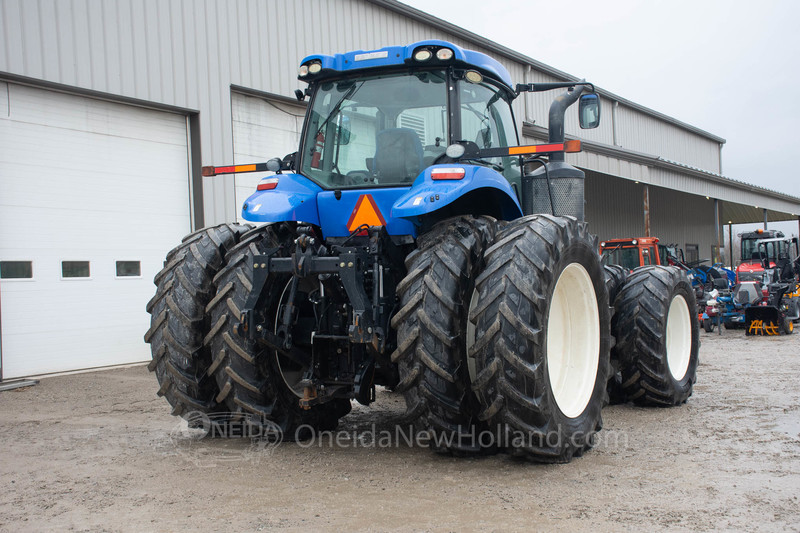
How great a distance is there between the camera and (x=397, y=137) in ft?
16.9

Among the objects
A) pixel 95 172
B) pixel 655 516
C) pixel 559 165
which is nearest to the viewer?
pixel 655 516

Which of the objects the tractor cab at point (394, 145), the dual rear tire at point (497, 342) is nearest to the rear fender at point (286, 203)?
the tractor cab at point (394, 145)

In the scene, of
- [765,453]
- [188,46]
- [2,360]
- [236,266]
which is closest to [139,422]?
[236,266]

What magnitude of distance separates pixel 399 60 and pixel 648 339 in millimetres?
3298

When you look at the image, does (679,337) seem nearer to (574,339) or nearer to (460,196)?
(574,339)

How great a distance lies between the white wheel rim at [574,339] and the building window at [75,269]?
23.2 feet

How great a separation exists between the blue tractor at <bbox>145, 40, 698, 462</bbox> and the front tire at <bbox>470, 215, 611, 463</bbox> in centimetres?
1

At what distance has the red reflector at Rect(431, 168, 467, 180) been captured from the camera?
4512mm

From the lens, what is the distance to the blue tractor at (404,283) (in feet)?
14.1

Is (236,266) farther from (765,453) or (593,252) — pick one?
(765,453)

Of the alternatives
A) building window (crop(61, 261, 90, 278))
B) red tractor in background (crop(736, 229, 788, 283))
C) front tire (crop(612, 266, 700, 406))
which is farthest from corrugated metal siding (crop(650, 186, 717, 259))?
building window (crop(61, 261, 90, 278))

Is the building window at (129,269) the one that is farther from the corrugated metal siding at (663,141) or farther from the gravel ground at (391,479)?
the corrugated metal siding at (663,141)

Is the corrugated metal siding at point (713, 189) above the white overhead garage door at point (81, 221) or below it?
A: above

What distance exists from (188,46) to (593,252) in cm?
797
